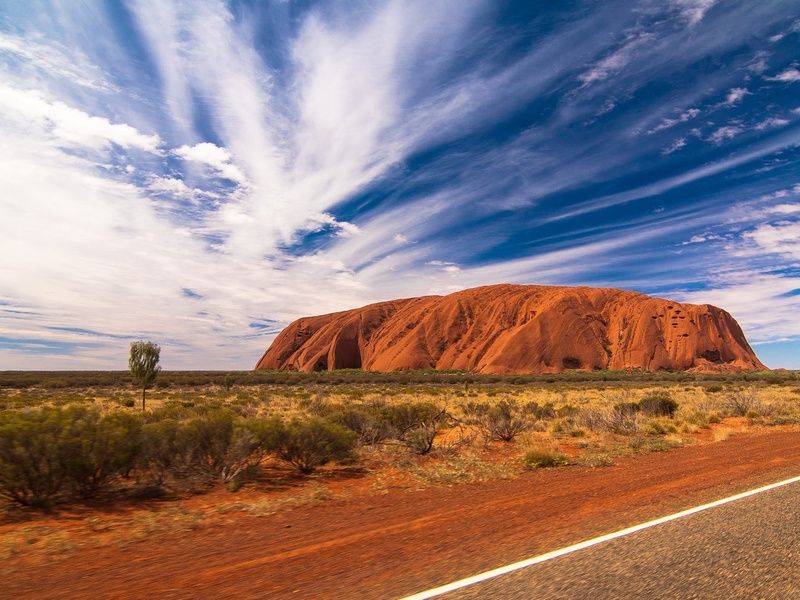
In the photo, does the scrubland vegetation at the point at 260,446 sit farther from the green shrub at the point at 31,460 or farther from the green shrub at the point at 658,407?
the green shrub at the point at 658,407

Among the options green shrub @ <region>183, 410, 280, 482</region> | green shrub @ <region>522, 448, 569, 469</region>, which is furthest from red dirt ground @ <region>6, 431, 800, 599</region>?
green shrub @ <region>183, 410, 280, 482</region>

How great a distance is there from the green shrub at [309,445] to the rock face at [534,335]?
8029cm

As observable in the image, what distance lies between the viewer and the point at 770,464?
985 centimetres

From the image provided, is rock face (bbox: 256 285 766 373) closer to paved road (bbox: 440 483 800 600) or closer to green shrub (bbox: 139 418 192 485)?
green shrub (bbox: 139 418 192 485)

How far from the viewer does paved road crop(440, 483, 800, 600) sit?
13.0 feet

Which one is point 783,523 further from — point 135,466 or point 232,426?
point 135,466

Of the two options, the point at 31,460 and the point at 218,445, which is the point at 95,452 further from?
the point at 218,445

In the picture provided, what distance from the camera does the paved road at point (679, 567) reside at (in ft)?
13.0

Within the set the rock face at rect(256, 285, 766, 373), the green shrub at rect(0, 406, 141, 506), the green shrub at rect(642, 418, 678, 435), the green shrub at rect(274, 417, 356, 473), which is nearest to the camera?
the green shrub at rect(0, 406, 141, 506)

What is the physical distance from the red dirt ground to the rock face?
3209 inches

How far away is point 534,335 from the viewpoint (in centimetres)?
9281

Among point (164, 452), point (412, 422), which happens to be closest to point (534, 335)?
point (412, 422)

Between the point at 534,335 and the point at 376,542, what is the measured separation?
9149 cm

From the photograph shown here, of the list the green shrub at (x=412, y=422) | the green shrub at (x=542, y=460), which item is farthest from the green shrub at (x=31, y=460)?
the green shrub at (x=542, y=460)
